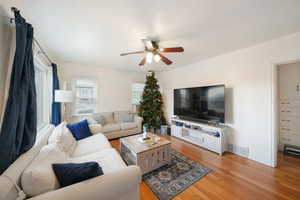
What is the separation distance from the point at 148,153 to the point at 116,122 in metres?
2.20

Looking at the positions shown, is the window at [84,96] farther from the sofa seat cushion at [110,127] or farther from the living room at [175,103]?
the sofa seat cushion at [110,127]

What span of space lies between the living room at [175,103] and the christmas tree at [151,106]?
0.73 meters

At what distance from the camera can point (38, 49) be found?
213 cm

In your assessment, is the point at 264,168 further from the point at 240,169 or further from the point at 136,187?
the point at 136,187

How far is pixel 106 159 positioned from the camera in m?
1.62

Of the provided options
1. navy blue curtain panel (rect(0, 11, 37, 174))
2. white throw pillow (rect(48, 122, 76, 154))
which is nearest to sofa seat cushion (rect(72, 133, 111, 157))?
white throw pillow (rect(48, 122, 76, 154))

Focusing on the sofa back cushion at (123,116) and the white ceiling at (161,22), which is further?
the sofa back cushion at (123,116)

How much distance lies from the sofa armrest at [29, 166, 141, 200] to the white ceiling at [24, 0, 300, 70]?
181 cm

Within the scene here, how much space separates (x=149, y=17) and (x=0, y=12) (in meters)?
1.45

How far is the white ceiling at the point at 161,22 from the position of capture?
134cm

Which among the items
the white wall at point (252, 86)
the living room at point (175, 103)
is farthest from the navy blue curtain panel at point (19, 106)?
the white wall at point (252, 86)

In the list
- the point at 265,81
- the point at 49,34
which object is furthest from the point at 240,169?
the point at 49,34

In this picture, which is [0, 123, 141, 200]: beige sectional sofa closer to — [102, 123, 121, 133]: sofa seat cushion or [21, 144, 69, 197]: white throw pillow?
[21, 144, 69, 197]: white throw pillow

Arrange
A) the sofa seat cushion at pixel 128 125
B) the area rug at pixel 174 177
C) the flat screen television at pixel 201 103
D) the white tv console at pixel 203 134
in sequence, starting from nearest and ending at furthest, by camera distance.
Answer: the area rug at pixel 174 177 < the white tv console at pixel 203 134 < the flat screen television at pixel 201 103 < the sofa seat cushion at pixel 128 125
